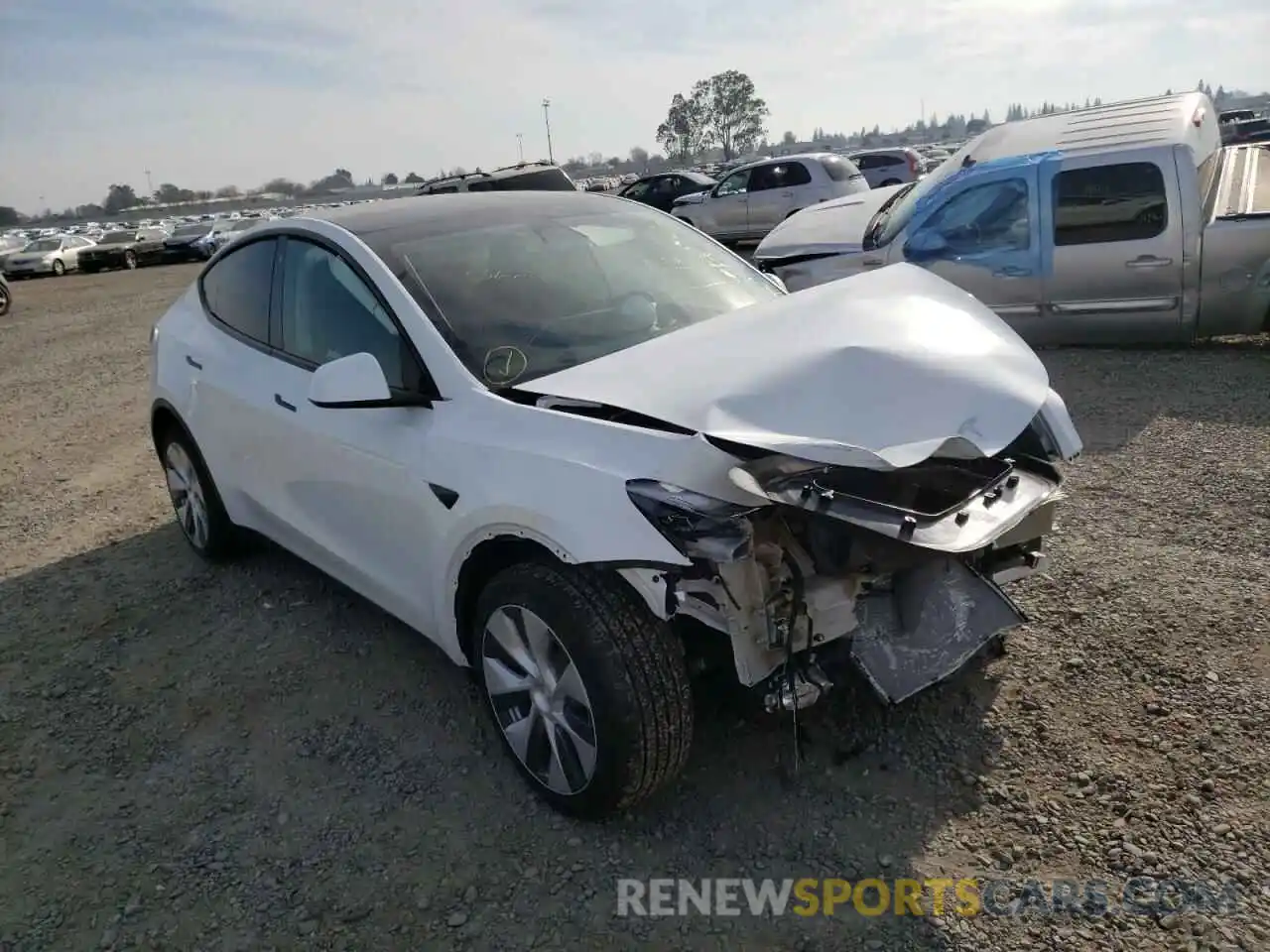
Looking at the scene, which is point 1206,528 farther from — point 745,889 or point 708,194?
point 708,194

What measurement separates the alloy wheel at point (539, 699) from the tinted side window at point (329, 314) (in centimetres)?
93

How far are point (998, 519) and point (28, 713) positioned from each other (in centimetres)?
358

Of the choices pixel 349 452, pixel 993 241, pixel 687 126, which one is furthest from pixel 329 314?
pixel 687 126

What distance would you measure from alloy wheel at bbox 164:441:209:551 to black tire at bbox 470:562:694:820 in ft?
8.84

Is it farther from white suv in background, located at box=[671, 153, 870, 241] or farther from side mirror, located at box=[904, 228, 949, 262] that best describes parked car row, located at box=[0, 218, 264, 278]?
side mirror, located at box=[904, 228, 949, 262]

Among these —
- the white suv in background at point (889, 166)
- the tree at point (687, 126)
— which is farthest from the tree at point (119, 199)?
the white suv in background at point (889, 166)

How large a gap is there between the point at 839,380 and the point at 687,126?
344 feet

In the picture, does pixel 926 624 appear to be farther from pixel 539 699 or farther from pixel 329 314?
pixel 329 314

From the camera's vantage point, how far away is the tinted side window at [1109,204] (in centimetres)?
682

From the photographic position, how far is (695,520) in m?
2.28

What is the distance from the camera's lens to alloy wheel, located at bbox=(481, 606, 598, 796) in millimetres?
2574

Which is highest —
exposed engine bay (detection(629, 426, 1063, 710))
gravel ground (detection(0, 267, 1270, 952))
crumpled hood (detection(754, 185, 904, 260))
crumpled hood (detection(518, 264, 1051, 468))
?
crumpled hood (detection(754, 185, 904, 260))

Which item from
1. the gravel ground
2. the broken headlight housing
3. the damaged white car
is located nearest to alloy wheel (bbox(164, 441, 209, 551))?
the gravel ground

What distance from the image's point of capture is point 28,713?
142 inches
